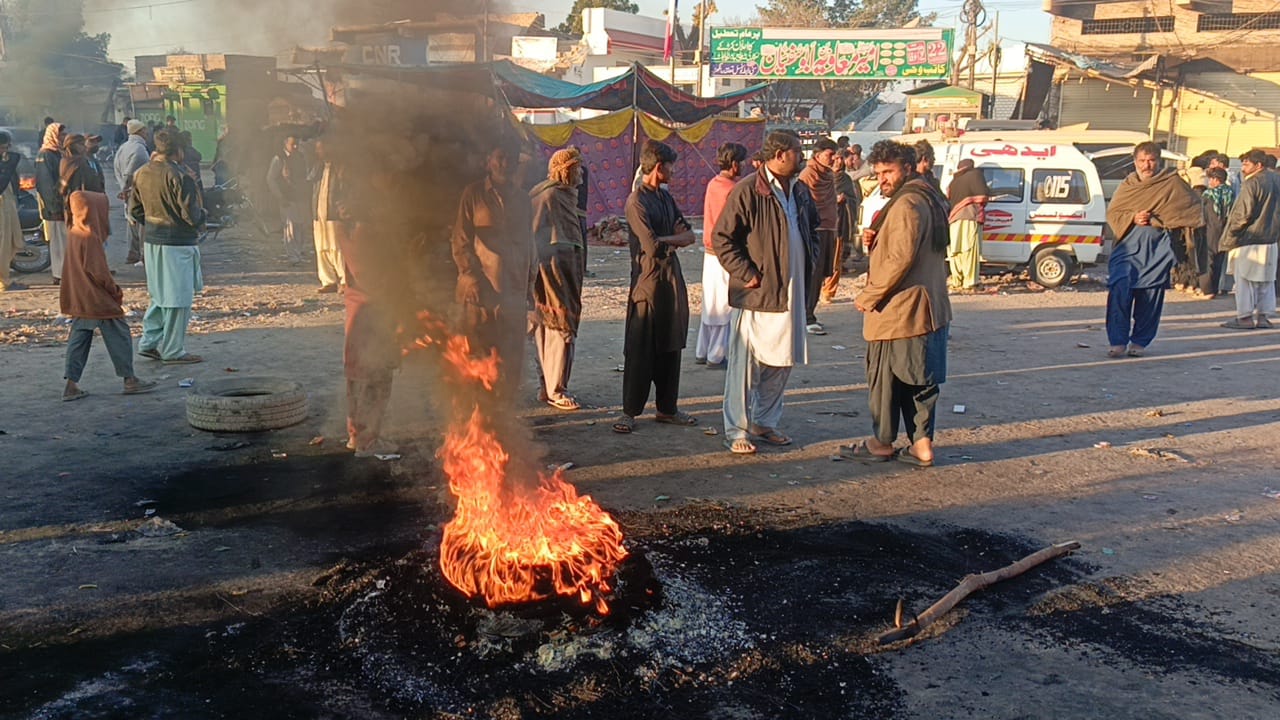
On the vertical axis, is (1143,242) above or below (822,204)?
below

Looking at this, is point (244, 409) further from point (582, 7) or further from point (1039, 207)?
point (582, 7)

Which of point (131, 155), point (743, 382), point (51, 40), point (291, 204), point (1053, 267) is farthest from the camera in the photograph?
point (291, 204)

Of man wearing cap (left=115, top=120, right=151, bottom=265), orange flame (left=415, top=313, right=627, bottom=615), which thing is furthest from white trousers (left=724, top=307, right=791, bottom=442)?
man wearing cap (left=115, top=120, right=151, bottom=265)

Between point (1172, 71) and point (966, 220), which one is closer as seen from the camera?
point (966, 220)

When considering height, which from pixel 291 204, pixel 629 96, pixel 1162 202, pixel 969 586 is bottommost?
pixel 969 586

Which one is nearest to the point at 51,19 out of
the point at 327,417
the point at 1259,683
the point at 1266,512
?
the point at 327,417

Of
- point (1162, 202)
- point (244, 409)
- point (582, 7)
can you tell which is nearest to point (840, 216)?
point (1162, 202)

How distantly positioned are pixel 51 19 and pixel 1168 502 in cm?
673

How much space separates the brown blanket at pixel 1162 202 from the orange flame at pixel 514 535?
23.7 feet

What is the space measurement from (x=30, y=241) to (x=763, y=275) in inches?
578

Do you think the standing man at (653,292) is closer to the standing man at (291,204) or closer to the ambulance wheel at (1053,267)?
the standing man at (291,204)

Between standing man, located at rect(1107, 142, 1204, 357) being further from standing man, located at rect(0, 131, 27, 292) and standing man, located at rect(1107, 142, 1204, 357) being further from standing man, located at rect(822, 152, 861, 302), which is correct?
standing man, located at rect(0, 131, 27, 292)

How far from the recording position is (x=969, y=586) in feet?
14.0

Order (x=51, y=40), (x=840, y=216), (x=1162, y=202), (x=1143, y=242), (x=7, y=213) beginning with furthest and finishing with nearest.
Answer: (x=7, y=213)
(x=840, y=216)
(x=1143, y=242)
(x=1162, y=202)
(x=51, y=40)
